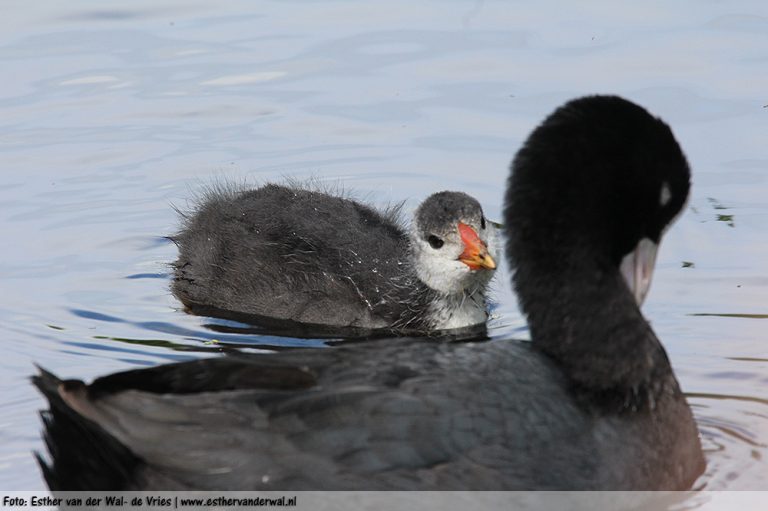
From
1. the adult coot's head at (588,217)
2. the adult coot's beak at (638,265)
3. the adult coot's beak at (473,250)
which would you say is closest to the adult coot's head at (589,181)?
the adult coot's head at (588,217)

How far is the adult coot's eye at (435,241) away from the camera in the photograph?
853 centimetres

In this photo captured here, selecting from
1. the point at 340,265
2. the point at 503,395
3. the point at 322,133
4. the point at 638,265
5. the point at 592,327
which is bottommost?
the point at 503,395

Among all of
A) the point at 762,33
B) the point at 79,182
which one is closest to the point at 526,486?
the point at 79,182

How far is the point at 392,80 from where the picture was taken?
11242 millimetres

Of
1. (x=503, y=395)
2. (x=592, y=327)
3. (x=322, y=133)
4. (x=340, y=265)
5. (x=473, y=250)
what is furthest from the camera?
(x=322, y=133)

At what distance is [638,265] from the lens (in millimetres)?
6348

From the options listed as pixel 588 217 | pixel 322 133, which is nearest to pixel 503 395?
pixel 588 217

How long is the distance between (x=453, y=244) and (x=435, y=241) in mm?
118

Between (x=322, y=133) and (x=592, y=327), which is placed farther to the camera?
(x=322, y=133)

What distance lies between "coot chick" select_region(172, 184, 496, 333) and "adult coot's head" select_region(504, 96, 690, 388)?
7.33 ft

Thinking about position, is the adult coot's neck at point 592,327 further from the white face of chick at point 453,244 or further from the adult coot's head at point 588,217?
the white face of chick at point 453,244

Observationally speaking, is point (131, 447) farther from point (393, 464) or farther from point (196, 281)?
point (196, 281)

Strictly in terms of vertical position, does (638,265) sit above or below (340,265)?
below

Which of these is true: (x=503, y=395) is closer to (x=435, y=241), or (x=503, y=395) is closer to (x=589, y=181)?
(x=589, y=181)
